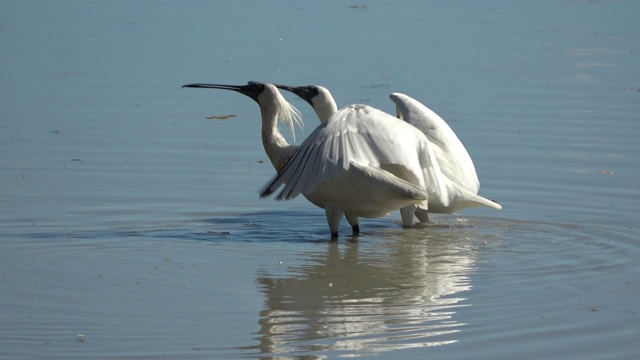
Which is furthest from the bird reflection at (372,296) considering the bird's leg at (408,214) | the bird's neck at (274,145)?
the bird's neck at (274,145)

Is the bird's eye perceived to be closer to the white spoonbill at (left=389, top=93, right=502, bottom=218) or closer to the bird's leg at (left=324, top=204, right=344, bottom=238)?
the white spoonbill at (left=389, top=93, right=502, bottom=218)

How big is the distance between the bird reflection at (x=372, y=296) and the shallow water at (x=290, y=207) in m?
0.02

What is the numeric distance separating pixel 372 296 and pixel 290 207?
293 centimetres

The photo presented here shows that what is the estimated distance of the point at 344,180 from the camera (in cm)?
882

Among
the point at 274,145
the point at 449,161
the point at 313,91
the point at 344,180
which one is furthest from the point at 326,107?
the point at 344,180

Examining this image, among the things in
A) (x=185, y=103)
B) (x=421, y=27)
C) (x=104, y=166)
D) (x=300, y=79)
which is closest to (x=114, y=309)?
(x=104, y=166)

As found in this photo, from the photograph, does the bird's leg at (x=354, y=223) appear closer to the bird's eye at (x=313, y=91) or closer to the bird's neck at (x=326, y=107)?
the bird's neck at (x=326, y=107)

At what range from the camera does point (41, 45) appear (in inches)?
642

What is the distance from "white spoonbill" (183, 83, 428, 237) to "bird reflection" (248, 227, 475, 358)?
0.27 metres

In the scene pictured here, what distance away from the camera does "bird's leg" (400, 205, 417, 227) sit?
30.9 feet

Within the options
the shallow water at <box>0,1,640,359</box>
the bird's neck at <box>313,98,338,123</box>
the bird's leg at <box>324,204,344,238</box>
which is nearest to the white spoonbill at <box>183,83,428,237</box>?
the bird's leg at <box>324,204,344,238</box>

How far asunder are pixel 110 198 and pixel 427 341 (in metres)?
4.14

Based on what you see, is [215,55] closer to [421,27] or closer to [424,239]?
[421,27]

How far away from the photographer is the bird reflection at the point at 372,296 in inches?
245
